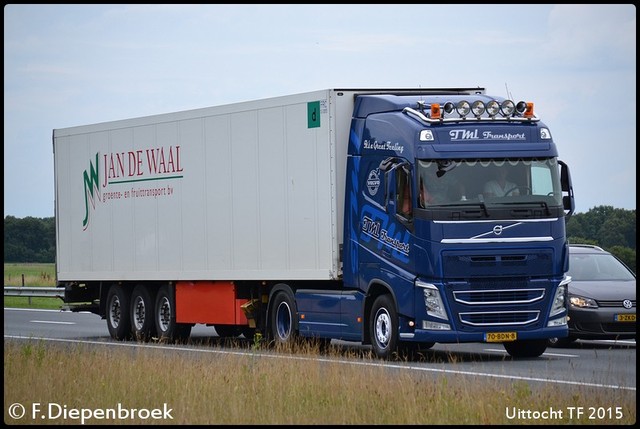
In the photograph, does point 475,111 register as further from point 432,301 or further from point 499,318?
point 499,318

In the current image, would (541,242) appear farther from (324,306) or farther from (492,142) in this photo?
(324,306)

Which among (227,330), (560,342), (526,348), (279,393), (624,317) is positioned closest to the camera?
(279,393)

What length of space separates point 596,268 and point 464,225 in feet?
16.5

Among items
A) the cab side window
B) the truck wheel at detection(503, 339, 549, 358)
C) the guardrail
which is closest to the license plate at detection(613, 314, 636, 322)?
the truck wheel at detection(503, 339, 549, 358)

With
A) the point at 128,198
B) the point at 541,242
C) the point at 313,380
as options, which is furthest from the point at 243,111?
the point at 313,380

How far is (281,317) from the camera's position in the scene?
2222 cm

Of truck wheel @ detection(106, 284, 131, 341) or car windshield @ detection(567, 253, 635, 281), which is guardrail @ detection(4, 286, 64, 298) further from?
car windshield @ detection(567, 253, 635, 281)

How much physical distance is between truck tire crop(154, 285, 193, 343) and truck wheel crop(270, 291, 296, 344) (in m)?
3.12

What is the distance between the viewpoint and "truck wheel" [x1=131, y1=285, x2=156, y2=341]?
83.9 ft

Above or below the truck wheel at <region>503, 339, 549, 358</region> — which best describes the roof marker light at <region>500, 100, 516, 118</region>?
above

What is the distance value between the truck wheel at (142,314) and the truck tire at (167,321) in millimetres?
162

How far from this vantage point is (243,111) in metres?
22.5

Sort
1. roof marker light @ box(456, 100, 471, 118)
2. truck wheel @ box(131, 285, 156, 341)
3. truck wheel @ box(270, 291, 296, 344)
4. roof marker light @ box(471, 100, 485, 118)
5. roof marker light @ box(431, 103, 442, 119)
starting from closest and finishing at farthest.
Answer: roof marker light @ box(431, 103, 442, 119) < roof marker light @ box(456, 100, 471, 118) < roof marker light @ box(471, 100, 485, 118) < truck wheel @ box(270, 291, 296, 344) < truck wheel @ box(131, 285, 156, 341)

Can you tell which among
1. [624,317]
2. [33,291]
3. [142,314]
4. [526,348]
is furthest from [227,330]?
[33,291]
